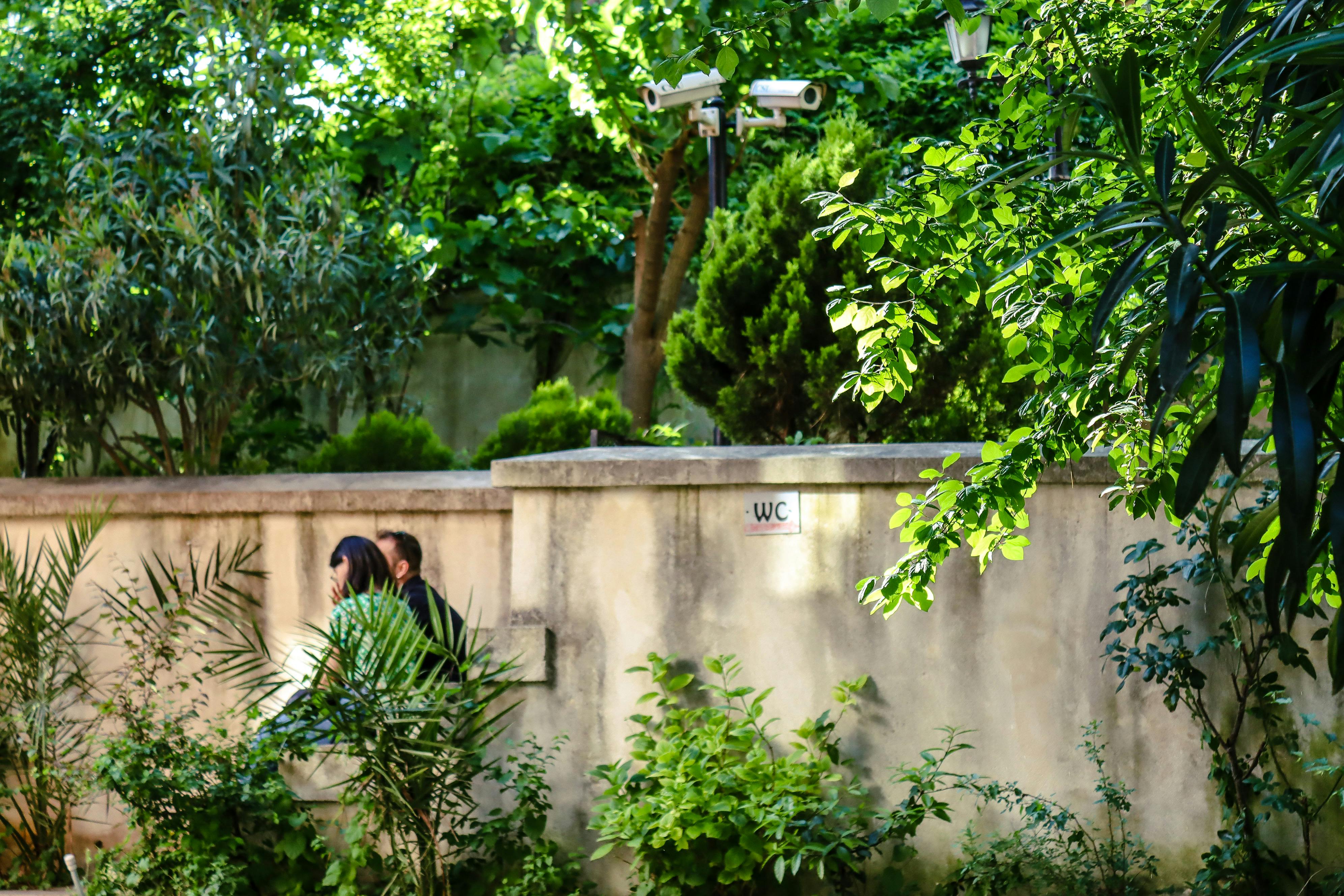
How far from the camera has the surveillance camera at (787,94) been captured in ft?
25.8

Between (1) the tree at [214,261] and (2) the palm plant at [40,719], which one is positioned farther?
(1) the tree at [214,261]

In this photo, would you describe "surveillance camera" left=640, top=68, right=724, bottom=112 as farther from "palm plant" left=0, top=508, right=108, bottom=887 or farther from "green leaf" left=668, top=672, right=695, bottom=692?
"palm plant" left=0, top=508, right=108, bottom=887

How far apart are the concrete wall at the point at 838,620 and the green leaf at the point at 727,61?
91.5 inches

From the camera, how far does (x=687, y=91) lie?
7508mm

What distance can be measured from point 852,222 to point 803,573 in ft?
7.64

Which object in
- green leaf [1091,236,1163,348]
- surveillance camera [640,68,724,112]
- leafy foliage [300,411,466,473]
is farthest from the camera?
leafy foliage [300,411,466,473]

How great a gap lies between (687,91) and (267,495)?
11.6 feet

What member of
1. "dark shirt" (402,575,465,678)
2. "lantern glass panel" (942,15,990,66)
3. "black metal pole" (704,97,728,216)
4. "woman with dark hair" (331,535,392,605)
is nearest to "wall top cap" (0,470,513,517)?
"woman with dark hair" (331,535,392,605)

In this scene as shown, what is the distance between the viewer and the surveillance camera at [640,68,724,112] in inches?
292

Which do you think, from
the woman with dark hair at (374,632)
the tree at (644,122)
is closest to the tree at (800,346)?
the tree at (644,122)

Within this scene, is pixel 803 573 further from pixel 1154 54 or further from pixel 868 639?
pixel 1154 54

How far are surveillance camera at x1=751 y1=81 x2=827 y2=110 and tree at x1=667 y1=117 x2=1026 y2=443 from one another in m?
0.61

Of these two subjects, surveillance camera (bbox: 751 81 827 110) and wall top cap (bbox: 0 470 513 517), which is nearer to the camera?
wall top cap (bbox: 0 470 513 517)

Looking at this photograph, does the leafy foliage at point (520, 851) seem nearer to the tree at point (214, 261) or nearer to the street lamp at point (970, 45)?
the tree at point (214, 261)
